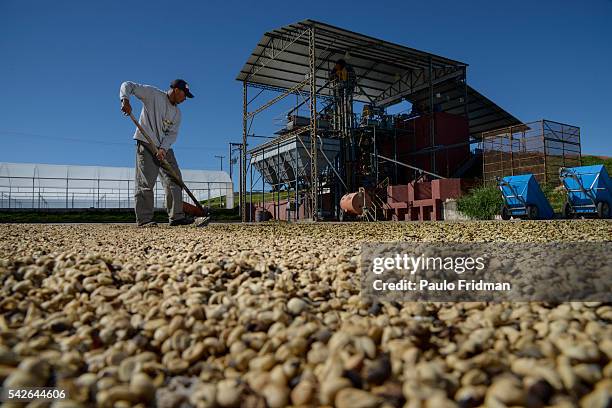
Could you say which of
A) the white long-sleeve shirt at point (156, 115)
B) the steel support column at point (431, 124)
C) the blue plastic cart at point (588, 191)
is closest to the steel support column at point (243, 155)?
the steel support column at point (431, 124)

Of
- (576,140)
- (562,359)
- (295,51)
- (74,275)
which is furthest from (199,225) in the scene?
(576,140)

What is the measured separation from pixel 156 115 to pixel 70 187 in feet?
84.3

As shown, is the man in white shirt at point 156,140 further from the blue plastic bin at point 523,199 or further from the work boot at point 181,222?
the blue plastic bin at point 523,199

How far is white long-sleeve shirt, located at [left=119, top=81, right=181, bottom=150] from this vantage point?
557 cm

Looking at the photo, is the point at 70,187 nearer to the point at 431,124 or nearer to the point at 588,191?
the point at 431,124

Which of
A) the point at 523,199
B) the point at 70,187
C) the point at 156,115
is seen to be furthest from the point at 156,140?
the point at 70,187

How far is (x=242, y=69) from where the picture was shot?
17938 millimetres

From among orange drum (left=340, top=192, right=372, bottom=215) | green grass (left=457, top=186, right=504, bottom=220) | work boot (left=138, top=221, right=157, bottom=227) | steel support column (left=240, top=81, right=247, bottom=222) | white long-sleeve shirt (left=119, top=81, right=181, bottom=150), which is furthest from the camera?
steel support column (left=240, top=81, right=247, bottom=222)

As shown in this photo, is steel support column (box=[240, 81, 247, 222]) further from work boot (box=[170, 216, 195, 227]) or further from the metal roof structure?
work boot (box=[170, 216, 195, 227])

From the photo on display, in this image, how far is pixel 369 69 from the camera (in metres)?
18.9

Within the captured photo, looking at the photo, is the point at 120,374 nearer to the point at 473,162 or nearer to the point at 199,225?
the point at 199,225

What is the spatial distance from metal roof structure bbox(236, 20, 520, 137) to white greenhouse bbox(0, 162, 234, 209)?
11045 millimetres

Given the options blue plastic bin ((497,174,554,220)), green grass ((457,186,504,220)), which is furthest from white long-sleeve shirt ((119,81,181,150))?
green grass ((457,186,504,220))

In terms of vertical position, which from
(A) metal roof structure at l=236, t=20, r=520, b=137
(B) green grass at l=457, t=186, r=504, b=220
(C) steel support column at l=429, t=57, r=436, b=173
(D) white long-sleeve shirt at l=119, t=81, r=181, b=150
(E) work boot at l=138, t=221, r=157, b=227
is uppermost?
(A) metal roof structure at l=236, t=20, r=520, b=137
